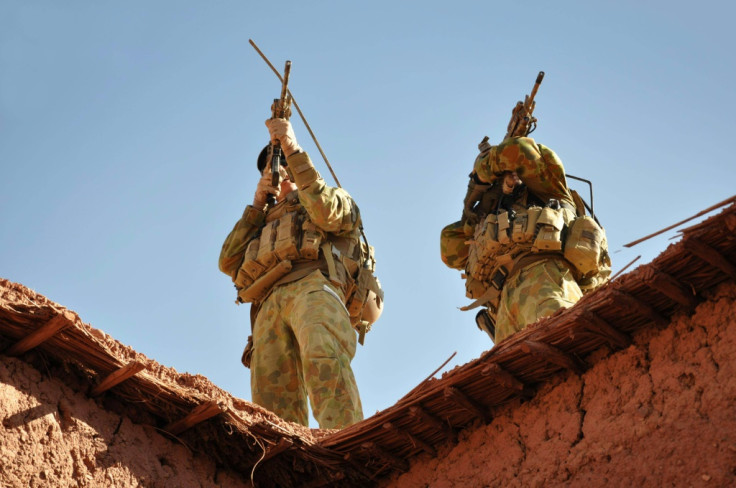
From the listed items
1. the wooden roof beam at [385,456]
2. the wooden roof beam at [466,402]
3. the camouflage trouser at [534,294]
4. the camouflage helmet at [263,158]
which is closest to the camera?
the wooden roof beam at [466,402]

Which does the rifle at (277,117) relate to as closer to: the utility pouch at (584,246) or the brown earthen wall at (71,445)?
the utility pouch at (584,246)

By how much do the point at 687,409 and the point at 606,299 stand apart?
545 millimetres

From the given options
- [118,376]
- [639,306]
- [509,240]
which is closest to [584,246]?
[509,240]

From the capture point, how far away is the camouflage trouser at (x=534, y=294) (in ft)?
23.4

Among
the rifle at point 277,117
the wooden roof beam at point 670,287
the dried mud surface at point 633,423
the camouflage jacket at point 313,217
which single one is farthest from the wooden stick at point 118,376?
the rifle at point 277,117

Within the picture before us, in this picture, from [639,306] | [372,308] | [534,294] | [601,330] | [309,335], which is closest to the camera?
[639,306]

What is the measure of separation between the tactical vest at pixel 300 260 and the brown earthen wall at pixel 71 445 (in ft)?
9.70

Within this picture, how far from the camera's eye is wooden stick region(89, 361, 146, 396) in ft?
15.1

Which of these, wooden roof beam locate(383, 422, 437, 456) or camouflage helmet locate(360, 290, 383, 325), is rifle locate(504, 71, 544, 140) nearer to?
camouflage helmet locate(360, 290, 383, 325)

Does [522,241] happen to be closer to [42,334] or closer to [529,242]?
[529,242]

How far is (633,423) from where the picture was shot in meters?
4.42

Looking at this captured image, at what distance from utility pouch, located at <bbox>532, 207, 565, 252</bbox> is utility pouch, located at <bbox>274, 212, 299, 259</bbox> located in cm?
171

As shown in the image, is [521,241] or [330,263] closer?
[521,241]

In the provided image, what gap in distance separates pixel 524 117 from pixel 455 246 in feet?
4.04
